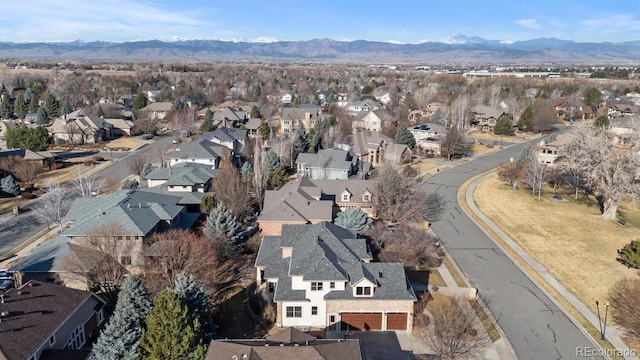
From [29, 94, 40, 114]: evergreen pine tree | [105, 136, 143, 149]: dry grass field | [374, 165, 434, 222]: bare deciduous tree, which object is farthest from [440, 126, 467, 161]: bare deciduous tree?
[29, 94, 40, 114]: evergreen pine tree

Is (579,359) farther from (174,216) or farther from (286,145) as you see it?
(286,145)

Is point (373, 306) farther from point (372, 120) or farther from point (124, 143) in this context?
point (124, 143)

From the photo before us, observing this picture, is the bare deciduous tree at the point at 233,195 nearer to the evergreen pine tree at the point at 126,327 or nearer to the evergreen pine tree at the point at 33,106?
the evergreen pine tree at the point at 126,327

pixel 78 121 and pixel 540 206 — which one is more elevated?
pixel 78 121

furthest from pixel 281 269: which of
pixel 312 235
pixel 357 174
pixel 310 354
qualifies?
pixel 357 174

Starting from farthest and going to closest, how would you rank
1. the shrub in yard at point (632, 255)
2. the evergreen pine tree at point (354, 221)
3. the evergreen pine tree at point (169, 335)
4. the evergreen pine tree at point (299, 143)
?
1. the evergreen pine tree at point (299, 143)
2. the evergreen pine tree at point (354, 221)
3. the shrub in yard at point (632, 255)
4. the evergreen pine tree at point (169, 335)

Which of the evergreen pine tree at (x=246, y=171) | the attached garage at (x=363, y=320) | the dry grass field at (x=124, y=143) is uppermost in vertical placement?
the evergreen pine tree at (x=246, y=171)

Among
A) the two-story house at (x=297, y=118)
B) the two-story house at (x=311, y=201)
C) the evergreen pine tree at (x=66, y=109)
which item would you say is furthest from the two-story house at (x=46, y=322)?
the evergreen pine tree at (x=66, y=109)
